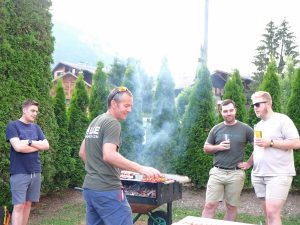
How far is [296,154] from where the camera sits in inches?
298

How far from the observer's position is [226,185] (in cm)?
520

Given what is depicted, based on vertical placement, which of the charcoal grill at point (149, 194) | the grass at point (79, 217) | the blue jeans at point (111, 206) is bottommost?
the grass at point (79, 217)

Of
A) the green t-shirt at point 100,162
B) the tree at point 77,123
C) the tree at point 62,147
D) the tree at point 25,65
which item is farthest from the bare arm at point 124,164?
the tree at point 77,123

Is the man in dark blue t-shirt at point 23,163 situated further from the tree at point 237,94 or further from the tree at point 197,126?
the tree at point 237,94

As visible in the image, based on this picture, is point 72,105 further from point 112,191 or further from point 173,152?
point 112,191

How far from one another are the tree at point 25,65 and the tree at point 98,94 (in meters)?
1.81

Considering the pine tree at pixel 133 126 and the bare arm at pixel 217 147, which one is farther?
the pine tree at pixel 133 126

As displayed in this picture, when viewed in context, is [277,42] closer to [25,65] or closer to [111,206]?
[25,65]

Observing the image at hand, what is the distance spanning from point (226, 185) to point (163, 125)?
12.0 feet

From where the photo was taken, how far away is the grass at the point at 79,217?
20.8 ft

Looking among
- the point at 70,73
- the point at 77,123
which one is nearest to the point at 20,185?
the point at 77,123

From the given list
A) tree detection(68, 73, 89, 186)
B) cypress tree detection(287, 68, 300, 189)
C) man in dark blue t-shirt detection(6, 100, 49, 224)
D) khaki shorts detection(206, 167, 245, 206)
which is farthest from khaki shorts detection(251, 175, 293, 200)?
tree detection(68, 73, 89, 186)

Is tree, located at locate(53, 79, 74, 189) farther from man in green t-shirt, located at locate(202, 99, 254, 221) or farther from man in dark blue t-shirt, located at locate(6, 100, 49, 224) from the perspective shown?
man in green t-shirt, located at locate(202, 99, 254, 221)

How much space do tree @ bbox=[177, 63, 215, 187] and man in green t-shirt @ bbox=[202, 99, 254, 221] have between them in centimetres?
298
